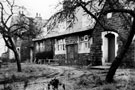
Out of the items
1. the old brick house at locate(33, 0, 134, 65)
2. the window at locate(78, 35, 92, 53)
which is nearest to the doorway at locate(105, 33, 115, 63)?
the old brick house at locate(33, 0, 134, 65)

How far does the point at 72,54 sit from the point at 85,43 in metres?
2.66

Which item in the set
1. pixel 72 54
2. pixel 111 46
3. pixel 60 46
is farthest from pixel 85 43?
pixel 60 46

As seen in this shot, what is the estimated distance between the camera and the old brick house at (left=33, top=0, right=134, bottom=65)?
52.3ft

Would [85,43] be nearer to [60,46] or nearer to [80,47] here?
[80,47]

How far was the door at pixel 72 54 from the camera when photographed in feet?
70.8

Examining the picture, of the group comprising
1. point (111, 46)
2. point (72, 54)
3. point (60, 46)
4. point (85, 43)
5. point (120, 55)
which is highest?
point (85, 43)

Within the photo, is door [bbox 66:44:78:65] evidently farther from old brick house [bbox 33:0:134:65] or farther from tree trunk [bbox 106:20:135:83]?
tree trunk [bbox 106:20:135:83]

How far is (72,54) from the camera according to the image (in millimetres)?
22109

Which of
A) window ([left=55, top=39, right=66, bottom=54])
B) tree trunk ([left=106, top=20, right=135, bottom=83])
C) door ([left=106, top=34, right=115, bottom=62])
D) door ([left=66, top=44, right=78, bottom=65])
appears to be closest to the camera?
tree trunk ([left=106, top=20, right=135, bottom=83])

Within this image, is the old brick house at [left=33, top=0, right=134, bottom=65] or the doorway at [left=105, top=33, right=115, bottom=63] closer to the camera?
the old brick house at [left=33, top=0, right=134, bottom=65]

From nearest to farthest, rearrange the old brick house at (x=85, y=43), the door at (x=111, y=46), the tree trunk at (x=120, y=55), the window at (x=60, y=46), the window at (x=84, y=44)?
the tree trunk at (x=120, y=55) < the old brick house at (x=85, y=43) < the door at (x=111, y=46) < the window at (x=84, y=44) < the window at (x=60, y=46)

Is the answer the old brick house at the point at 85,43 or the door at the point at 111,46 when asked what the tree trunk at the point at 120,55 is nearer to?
the old brick house at the point at 85,43

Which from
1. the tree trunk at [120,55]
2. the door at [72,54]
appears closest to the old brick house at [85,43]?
the door at [72,54]

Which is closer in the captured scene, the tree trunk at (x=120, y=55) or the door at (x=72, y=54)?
the tree trunk at (x=120, y=55)
